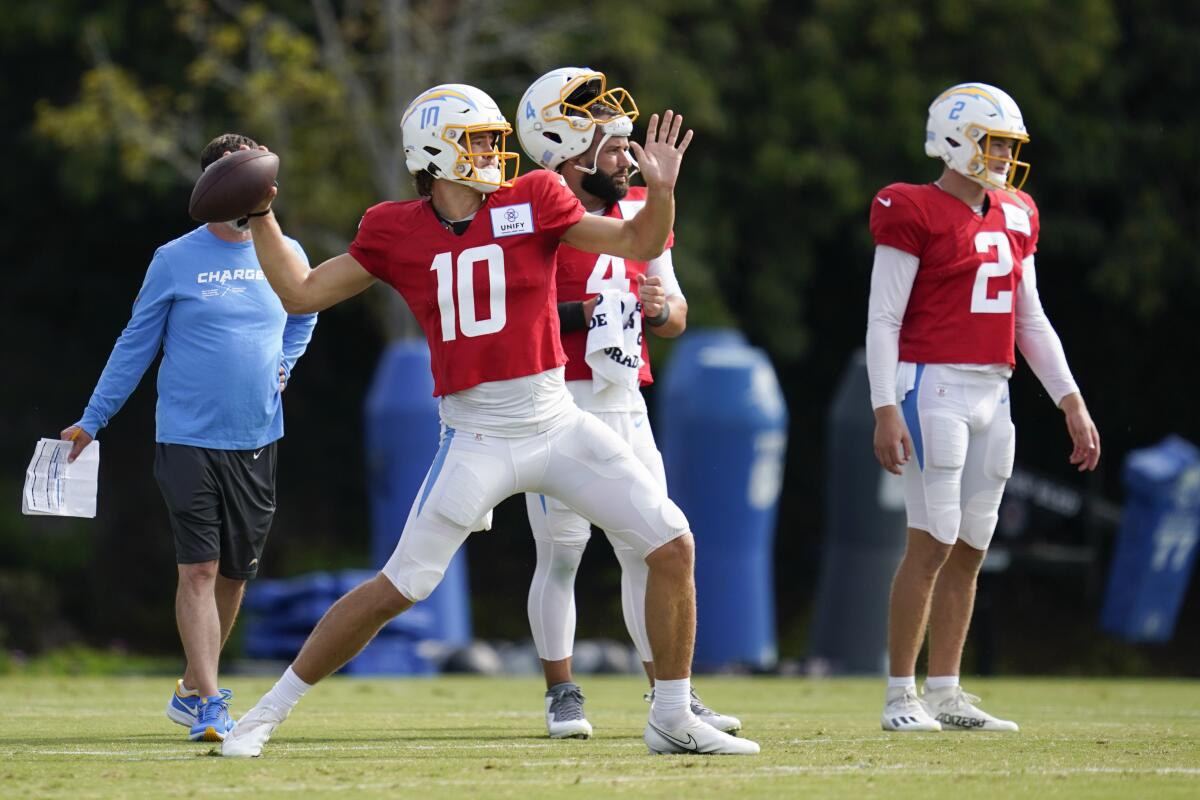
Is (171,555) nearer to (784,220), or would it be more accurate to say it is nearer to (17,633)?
(17,633)

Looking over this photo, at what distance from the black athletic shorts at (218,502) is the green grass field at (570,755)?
66cm

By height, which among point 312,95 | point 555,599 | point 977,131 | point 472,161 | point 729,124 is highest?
point 729,124

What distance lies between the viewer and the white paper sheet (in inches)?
269

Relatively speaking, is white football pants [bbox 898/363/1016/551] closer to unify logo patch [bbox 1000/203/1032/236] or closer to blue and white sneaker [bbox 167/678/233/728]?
unify logo patch [bbox 1000/203/1032/236]

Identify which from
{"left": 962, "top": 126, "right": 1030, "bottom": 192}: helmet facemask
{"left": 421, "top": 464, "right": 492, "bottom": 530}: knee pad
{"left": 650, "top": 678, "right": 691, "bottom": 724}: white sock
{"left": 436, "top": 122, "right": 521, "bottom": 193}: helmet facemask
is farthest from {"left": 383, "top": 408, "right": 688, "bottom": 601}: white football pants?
{"left": 962, "top": 126, "right": 1030, "bottom": 192}: helmet facemask

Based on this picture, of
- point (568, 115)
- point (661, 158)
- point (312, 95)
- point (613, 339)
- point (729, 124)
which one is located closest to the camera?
point (661, 158)

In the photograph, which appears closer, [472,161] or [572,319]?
[472,161]

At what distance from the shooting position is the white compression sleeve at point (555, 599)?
6.99 m

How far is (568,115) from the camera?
21.7 ft

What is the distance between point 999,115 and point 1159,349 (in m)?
13.9

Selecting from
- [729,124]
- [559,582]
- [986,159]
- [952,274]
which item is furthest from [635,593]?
[729,124]

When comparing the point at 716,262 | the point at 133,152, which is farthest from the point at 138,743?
Answer: the point at 716,262

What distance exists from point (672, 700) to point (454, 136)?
1.86 meters

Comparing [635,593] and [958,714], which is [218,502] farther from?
[958,714]
